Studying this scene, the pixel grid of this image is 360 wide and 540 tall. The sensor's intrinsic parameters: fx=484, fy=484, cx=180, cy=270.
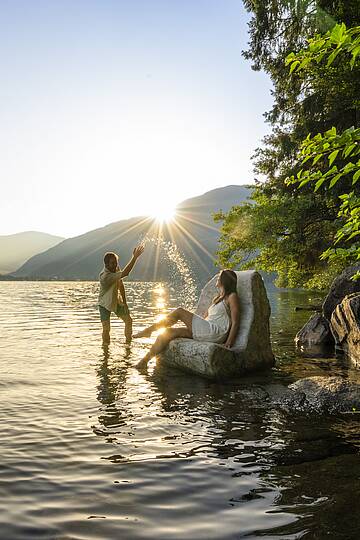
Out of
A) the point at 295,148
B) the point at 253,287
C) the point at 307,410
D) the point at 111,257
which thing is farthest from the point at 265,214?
the point at 307,410

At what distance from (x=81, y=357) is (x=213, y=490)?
8.45 meters

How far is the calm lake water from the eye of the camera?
411 cm

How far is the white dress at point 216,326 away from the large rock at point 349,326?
366cm

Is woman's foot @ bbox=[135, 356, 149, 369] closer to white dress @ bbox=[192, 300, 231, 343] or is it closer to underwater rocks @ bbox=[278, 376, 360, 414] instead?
white dress @ bbox=[192, 300, 231, 343]

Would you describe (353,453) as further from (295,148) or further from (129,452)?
(295,148)

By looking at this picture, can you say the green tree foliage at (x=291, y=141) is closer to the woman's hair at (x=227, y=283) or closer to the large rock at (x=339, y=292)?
the large rock at (x=339, y=292)

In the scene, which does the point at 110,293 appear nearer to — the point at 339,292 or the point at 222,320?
the point at 222,320

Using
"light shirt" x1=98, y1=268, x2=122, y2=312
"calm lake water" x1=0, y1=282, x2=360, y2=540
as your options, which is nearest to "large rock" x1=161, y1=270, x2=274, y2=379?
"calm lake water" x1=0, y1=282, x2=360, y2=540

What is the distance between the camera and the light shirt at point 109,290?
48.0ft

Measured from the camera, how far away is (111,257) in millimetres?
14672

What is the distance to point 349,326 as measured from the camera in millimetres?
12859

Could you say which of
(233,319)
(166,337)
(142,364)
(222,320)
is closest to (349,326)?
(233,319)

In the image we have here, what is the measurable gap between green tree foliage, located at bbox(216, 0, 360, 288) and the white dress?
12999mm

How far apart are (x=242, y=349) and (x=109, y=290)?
18.1ft
